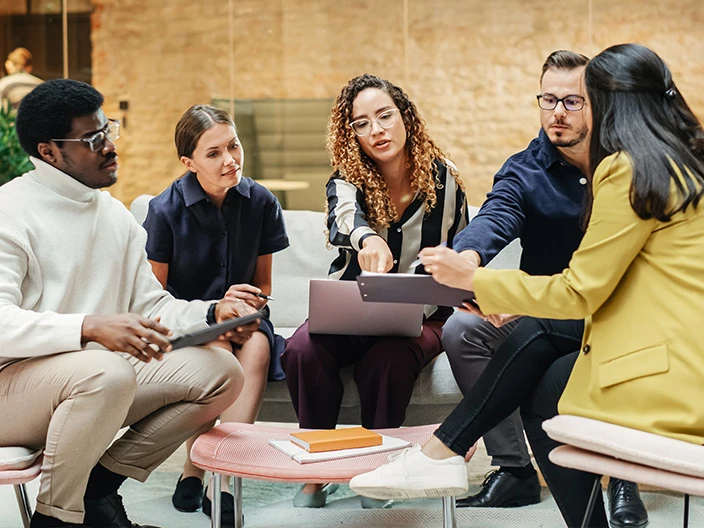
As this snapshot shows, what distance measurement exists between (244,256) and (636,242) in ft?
5.31

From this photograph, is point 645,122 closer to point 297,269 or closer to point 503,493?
point 503,493

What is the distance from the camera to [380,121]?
2.99 m

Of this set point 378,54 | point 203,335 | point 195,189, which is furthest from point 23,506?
point 378,54

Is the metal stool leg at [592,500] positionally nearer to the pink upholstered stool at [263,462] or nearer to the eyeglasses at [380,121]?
the pink upholstered stool at [263,462]

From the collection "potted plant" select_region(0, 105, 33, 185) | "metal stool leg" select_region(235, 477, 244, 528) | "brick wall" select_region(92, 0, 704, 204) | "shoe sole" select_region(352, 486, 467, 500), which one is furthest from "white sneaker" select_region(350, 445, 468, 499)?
"brick wall" select_region(92, 0, 704, 204)

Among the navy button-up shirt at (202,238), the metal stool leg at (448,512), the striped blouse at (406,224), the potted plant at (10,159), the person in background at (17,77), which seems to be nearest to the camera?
the metal stool leg at (448,512)

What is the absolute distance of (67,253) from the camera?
2.33m

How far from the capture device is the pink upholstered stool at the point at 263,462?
2.10m

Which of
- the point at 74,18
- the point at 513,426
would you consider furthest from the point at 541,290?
the point at 74,18

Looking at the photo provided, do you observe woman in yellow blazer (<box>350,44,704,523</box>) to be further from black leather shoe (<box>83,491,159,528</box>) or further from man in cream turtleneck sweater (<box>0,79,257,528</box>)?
black leather shoe (<box>83,491,159,528</box>)

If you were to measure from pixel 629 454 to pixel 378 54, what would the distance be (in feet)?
16.8

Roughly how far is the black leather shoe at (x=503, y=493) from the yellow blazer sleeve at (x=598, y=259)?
3.40 ft

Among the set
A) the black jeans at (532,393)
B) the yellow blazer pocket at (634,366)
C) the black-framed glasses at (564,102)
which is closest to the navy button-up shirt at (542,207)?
the black-framed glasses at (564,102)

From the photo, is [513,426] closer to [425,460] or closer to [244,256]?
[425,460]
